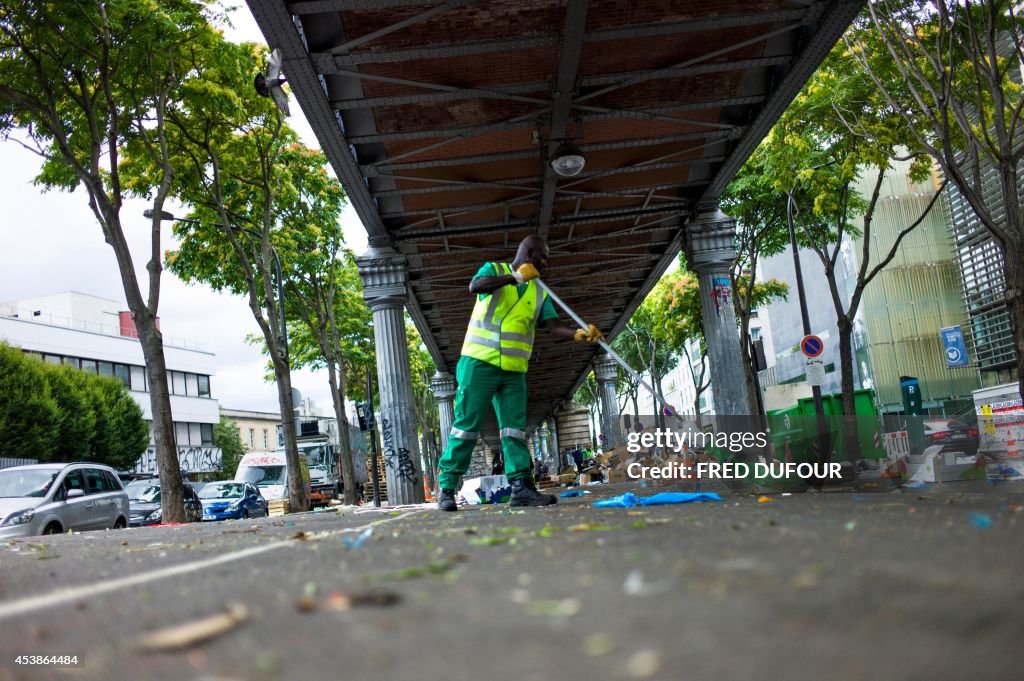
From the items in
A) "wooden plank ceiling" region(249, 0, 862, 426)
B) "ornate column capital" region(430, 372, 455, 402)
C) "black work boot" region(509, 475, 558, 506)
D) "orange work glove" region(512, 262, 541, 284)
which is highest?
"wooden plank ceiling" region(249, 0, 862, 426)

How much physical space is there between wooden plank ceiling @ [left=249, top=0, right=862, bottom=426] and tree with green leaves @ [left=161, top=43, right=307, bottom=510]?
16.1 ft

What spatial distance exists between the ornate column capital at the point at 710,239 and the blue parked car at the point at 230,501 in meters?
14.6

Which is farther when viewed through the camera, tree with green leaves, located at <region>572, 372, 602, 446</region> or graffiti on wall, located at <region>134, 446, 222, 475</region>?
tree with green leaves, located at <region>572, 372, 602, 446</region>

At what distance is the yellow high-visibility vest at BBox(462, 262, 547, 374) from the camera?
7.44 m

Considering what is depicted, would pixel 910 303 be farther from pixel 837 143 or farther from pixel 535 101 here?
pixel 535 101

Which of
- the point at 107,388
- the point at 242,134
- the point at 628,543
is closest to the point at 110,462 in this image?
the point at 107,388

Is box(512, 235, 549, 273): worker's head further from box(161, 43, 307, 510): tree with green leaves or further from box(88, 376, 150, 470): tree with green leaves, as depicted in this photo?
box(88, 376, 150, 470): tree with green leaves

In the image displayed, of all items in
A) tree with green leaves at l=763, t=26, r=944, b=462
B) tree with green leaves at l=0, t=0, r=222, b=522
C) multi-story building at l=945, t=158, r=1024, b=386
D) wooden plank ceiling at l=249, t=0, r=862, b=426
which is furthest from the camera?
multi-story building at l=945, t=158, r=1024, b=386

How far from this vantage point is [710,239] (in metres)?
15.1

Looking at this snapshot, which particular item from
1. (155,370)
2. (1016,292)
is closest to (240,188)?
(155,370)

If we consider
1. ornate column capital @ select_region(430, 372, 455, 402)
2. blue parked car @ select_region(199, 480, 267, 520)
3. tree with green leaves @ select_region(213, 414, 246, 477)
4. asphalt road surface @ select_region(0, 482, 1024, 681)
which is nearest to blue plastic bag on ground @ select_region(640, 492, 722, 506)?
asphalt road surface @ select_region(0, 482, 1024, 681)

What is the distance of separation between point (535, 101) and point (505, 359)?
3.98 metres

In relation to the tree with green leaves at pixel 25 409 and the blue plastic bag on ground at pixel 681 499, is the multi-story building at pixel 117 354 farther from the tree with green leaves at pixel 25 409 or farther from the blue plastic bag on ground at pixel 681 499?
the blue plastic bag on ground at pixel 681 499

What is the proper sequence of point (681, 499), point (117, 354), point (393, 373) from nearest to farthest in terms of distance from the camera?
point (681, 499) < point (393, 373) < point (117, 354)
